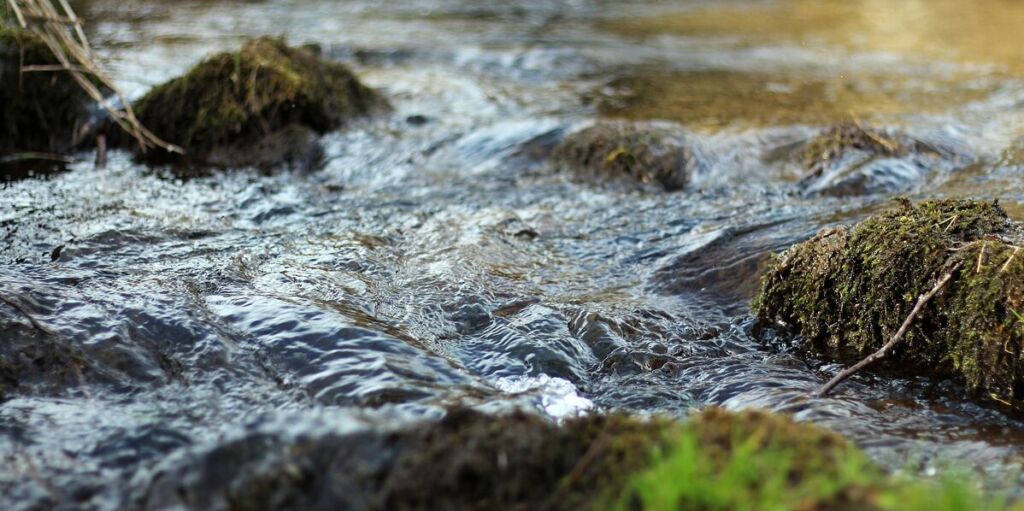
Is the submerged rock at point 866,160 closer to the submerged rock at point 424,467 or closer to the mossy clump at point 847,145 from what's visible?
the mossy clump at point 847,145

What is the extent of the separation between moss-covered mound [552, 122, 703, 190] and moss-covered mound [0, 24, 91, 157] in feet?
15.2

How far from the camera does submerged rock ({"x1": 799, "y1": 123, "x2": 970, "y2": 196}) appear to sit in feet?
24.8

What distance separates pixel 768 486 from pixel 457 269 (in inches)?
146

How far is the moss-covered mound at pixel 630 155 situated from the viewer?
26.0 ft

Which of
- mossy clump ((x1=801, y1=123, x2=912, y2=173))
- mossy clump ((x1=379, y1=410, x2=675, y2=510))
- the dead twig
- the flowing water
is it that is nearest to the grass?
mossy clump ((x1=379, y1=410, x2=675, y2=510))

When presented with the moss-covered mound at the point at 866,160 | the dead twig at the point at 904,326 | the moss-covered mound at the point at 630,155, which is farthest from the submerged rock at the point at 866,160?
the dead twig at the point at 904,326

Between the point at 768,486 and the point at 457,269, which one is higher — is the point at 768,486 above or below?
above

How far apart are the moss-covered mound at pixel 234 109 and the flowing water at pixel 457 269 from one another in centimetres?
45

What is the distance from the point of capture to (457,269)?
18.8 ft

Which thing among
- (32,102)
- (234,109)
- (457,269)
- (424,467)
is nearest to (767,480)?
(424,467)

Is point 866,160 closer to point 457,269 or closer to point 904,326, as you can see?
point 457,269

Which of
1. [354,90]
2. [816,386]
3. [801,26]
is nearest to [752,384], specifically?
[816,386]

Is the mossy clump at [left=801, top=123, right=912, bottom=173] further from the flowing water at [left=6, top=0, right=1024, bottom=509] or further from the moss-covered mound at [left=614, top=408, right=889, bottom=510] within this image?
the moss-covered mound at [left=614, top=408, right=889, bottom=510]

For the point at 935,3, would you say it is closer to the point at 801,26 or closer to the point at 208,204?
the point at 801,26
